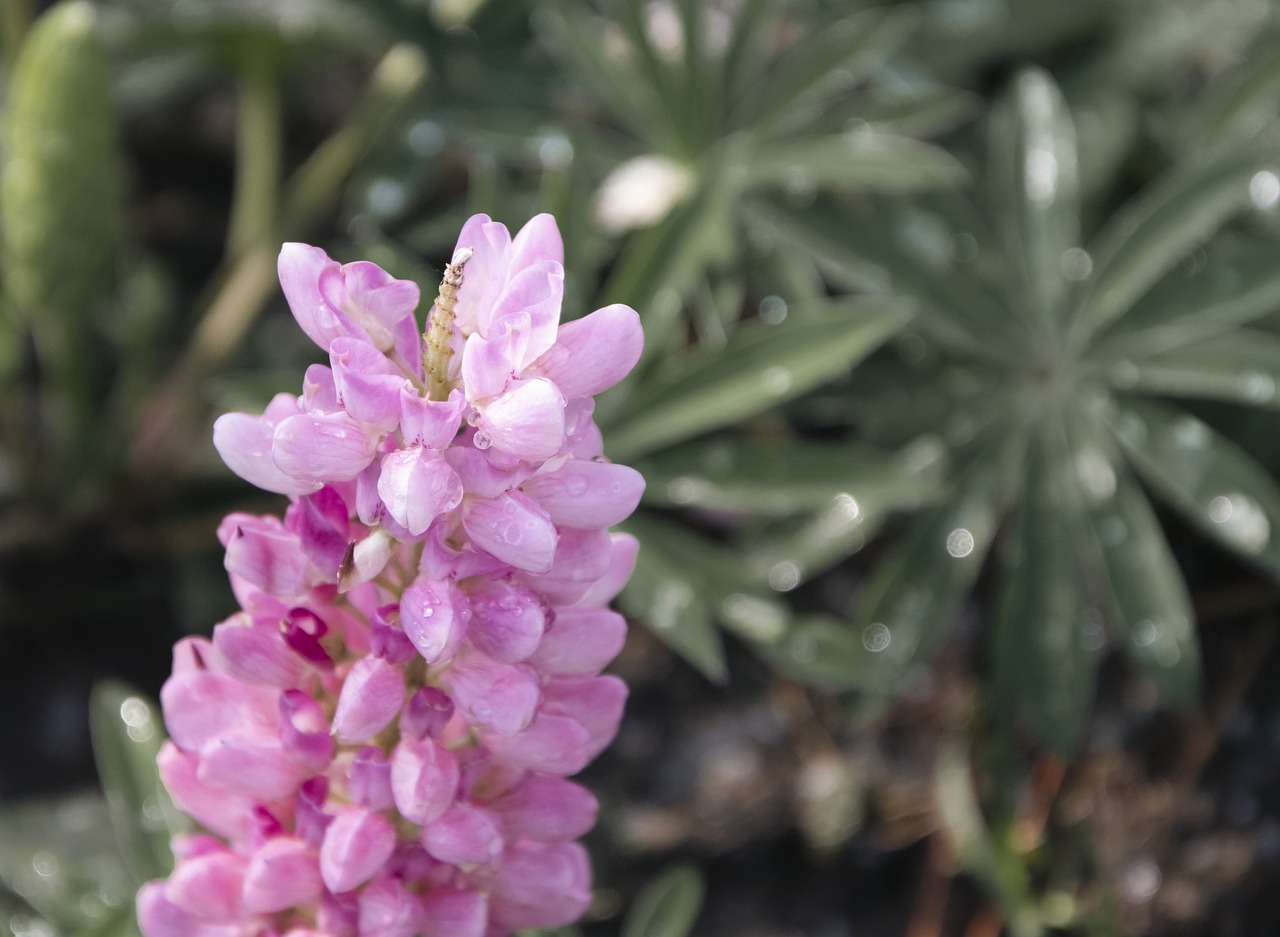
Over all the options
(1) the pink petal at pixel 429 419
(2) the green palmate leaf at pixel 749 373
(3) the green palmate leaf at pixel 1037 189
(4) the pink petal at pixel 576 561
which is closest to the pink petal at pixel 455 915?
(4) the pink petal at pixel 576 561

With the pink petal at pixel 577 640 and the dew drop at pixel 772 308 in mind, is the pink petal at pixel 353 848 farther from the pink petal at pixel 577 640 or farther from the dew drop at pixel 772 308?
the dew drop at pixel 772 308

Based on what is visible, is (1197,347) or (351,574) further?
(1197,347)

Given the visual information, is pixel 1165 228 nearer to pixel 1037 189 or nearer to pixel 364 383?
pixel 1037 189

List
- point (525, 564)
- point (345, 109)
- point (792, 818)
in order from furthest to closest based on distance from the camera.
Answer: point (345, 109) < point (792, 818) < point (525, 564)

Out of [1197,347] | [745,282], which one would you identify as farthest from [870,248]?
[1197,347]

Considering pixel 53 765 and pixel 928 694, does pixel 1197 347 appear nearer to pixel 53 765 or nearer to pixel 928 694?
pixel 928 694

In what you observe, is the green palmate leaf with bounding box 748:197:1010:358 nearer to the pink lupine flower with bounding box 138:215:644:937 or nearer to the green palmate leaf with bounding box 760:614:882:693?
the green palmate leaf with bounding box 760:614:882:693
